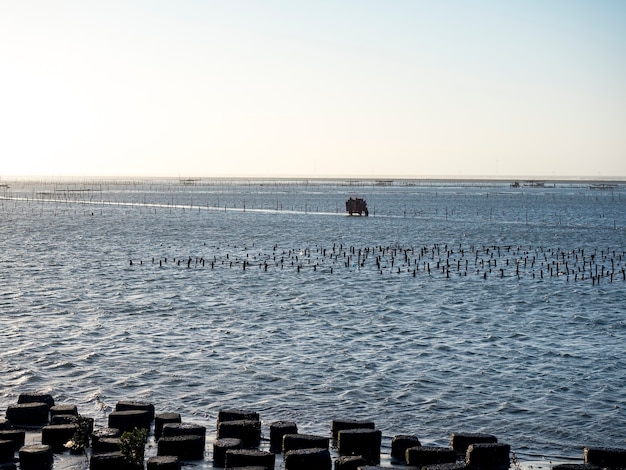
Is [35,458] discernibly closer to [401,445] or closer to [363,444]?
[363,444]

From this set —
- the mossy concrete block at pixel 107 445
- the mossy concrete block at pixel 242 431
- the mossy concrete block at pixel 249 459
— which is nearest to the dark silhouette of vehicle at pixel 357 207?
the mossy concrete block at pixel 242 431

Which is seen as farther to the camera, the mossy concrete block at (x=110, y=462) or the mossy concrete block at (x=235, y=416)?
the mossy concrete block at (x=235, y=416)

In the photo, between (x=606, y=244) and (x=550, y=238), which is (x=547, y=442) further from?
(x=550, y=238)

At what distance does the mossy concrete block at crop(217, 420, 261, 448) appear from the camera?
22172mm

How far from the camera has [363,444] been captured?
21266 mm

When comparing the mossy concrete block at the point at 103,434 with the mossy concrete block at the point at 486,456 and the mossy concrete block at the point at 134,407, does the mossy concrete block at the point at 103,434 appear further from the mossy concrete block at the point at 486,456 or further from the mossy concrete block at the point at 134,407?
the mossy concrete block at the point at 486,456

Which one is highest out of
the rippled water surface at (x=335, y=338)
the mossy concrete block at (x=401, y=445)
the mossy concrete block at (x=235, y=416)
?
the mossy concrete block at (x=235, y=416)

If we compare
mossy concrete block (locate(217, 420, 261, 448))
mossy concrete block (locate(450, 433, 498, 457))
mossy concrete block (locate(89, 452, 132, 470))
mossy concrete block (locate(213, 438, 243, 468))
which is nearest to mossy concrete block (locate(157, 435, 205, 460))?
mossy concrete block (locate(213, 438, 243, 468))

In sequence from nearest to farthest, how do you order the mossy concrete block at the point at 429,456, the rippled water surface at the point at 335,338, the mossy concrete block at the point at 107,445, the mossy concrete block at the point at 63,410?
1. the mossy concrete block at the point at 429,456
2. the mossy concrete block at the point at 107,445
3. the mossy concrete block at the point at 63,410
4. the rippled water surface at the point at 335,338

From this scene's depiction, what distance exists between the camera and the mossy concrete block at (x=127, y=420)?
22875 millimetres

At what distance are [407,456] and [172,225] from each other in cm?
11487

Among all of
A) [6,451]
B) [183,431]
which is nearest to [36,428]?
[6,451]

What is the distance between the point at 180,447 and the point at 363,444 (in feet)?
14.8

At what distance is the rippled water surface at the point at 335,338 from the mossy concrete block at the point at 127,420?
273 cm
